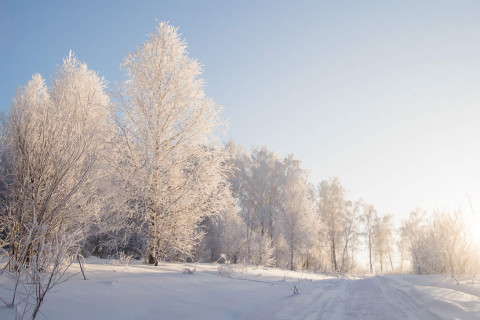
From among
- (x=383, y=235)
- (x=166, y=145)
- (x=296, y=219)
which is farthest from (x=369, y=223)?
(x=166, y=145)

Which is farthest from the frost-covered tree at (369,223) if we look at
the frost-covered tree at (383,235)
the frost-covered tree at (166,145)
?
the frost-covered tree at (166,145)

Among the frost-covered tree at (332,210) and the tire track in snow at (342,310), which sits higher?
the frost-covered tree at (332,210)

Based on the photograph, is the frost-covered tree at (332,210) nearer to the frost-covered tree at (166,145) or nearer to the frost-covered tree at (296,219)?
the frost-covered tree at (296,219)

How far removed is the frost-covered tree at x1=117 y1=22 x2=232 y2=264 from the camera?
7.28 meters

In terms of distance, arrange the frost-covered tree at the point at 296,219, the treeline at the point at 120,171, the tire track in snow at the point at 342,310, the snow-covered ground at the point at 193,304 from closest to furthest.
A: the snow-covered ground at the point at 193,304
the tire track in snow at the point at 342,310
the treeline at the point at 120,171
the frost-covered tree at the point at 296,219

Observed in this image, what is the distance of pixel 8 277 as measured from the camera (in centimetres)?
298

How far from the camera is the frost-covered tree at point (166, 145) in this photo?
23.9ft

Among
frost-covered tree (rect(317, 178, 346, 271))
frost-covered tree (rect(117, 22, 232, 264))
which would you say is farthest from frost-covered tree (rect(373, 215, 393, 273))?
frost-covered tree (rect(117, 22, 232, 264))

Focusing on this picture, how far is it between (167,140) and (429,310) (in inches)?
A: 264

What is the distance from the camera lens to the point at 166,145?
25.0 feet

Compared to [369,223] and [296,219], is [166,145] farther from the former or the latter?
[369,223]

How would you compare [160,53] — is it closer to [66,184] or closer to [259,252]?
[66,184]

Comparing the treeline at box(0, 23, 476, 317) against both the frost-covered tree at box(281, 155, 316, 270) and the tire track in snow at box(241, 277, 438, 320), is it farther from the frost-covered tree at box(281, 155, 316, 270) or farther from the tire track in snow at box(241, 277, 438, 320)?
the frost-covered tree at box(281, 155, 316, 270)

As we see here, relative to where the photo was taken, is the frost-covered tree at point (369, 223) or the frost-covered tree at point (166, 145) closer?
the frost-covered tree at point (166, 145)
